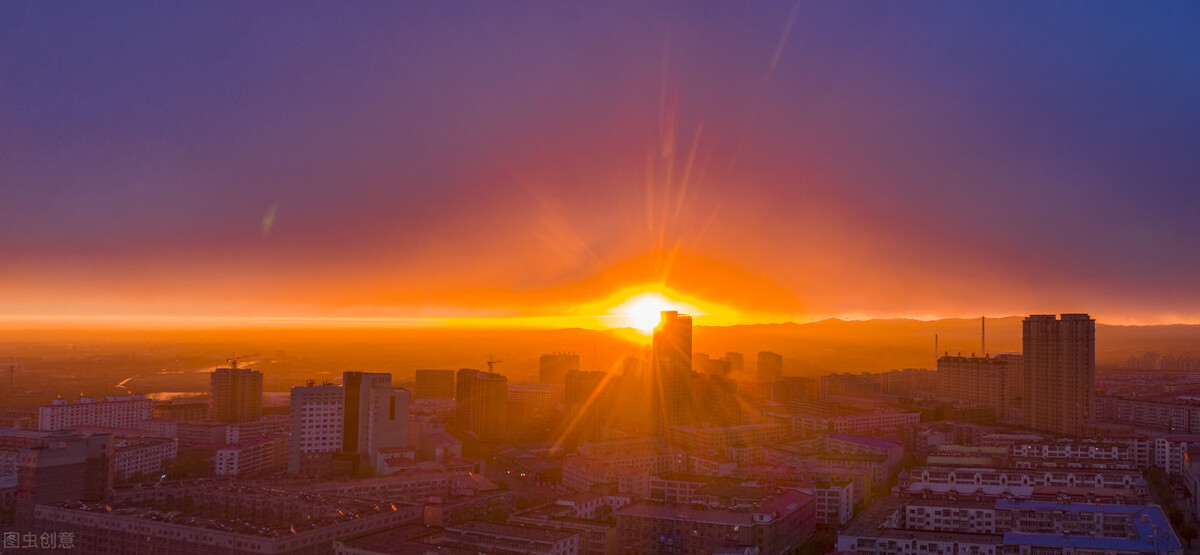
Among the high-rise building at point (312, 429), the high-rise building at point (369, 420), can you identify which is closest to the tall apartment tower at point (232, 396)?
the high-rise building at point (312, 429)

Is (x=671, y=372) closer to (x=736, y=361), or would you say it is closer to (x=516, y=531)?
(x=736, y=361)

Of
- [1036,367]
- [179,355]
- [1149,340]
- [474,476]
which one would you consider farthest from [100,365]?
[1149,340]

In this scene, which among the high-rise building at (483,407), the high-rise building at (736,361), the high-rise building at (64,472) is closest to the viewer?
the high-rise building at (64,472)

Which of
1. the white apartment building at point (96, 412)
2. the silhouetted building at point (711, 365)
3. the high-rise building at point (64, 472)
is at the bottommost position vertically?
the white apartment building at point (96, 412)

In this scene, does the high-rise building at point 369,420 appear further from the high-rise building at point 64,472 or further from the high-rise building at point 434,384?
the high-rise building at point 434,384

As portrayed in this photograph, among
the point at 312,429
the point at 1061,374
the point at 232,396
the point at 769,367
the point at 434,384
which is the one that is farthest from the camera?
the point at 769,367

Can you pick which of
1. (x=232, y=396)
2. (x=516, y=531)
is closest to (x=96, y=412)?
(x=232, y=396)

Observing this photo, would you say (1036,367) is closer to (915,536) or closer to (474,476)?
(915,536)
